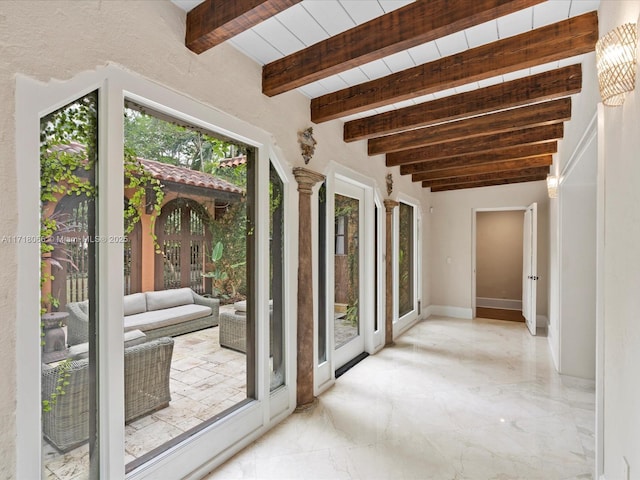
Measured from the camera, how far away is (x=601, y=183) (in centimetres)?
179

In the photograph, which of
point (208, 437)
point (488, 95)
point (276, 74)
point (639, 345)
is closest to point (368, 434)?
point (208, 437)

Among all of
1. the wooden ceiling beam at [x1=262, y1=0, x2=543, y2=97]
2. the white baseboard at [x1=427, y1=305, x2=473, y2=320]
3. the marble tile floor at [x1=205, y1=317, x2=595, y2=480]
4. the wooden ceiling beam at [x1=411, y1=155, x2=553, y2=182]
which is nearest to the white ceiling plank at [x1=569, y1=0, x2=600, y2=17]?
the wooden ceiling beam at [x1=262, y1=0, x2=543, y2=97]

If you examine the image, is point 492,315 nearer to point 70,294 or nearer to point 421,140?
point 421,140

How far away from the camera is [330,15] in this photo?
1856 millimetres

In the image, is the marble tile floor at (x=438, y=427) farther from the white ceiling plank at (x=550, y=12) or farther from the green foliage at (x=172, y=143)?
the white ceiling plank at (x=550, y=12)

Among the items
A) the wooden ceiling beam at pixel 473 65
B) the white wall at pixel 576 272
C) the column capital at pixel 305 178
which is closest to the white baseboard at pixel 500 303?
the white wall at pixel 576 272

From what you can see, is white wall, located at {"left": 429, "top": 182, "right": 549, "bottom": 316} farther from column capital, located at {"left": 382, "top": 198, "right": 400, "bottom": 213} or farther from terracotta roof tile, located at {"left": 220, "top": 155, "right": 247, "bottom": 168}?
terracotta roof tile, located at {"left": 220, "top": 155, "right": 247, "bottom": 168}

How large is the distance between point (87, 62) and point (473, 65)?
220cm

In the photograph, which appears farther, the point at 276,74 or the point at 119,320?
the point at 276,74

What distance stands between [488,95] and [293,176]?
176 cm

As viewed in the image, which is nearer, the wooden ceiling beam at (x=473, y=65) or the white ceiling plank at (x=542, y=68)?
the wooden ceiling beam at (x=473, y=65)

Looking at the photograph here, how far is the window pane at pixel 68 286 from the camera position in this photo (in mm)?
1392

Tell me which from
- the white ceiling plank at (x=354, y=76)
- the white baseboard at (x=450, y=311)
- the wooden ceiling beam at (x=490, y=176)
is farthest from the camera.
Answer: the white baseboard at (x=450, y=311)

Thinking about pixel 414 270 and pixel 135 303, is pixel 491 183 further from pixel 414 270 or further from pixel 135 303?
pixel 135 303
